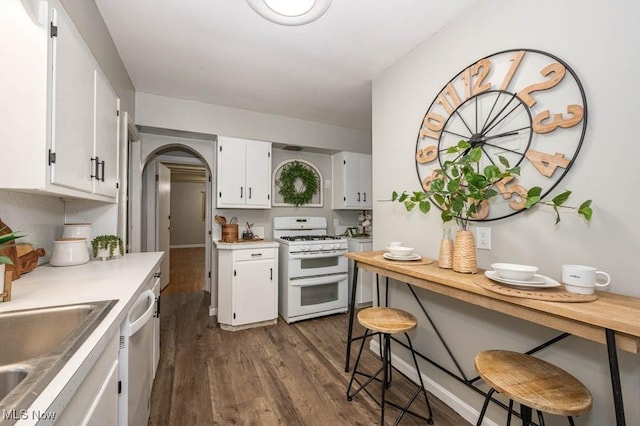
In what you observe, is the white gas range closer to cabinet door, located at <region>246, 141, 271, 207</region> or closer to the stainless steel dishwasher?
cabinet door, located at <region>246, 141, 271, 207</region>

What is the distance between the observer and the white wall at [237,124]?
2902 millimetres

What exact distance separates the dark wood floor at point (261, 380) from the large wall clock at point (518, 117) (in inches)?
57.6

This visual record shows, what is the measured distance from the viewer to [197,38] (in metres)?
1.99

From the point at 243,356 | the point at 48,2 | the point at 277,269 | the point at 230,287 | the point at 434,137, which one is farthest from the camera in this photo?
the point at 277,269

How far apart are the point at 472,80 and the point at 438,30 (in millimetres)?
529

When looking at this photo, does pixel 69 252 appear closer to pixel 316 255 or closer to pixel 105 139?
pixel 105 139

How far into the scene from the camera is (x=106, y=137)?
176cm

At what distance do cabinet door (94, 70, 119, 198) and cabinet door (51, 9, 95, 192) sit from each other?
0.37ft

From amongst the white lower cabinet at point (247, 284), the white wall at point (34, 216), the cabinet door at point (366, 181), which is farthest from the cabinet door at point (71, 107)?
the cabinet door at point (366, 181)

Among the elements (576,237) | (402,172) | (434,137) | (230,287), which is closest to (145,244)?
(230,287)

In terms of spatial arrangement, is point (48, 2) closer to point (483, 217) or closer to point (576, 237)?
point (483, 217)

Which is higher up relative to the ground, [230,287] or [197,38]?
[197,38]

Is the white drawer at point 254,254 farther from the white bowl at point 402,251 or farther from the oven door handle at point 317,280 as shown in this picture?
the white bowl at point 402,251

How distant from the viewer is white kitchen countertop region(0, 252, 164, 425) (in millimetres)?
568
